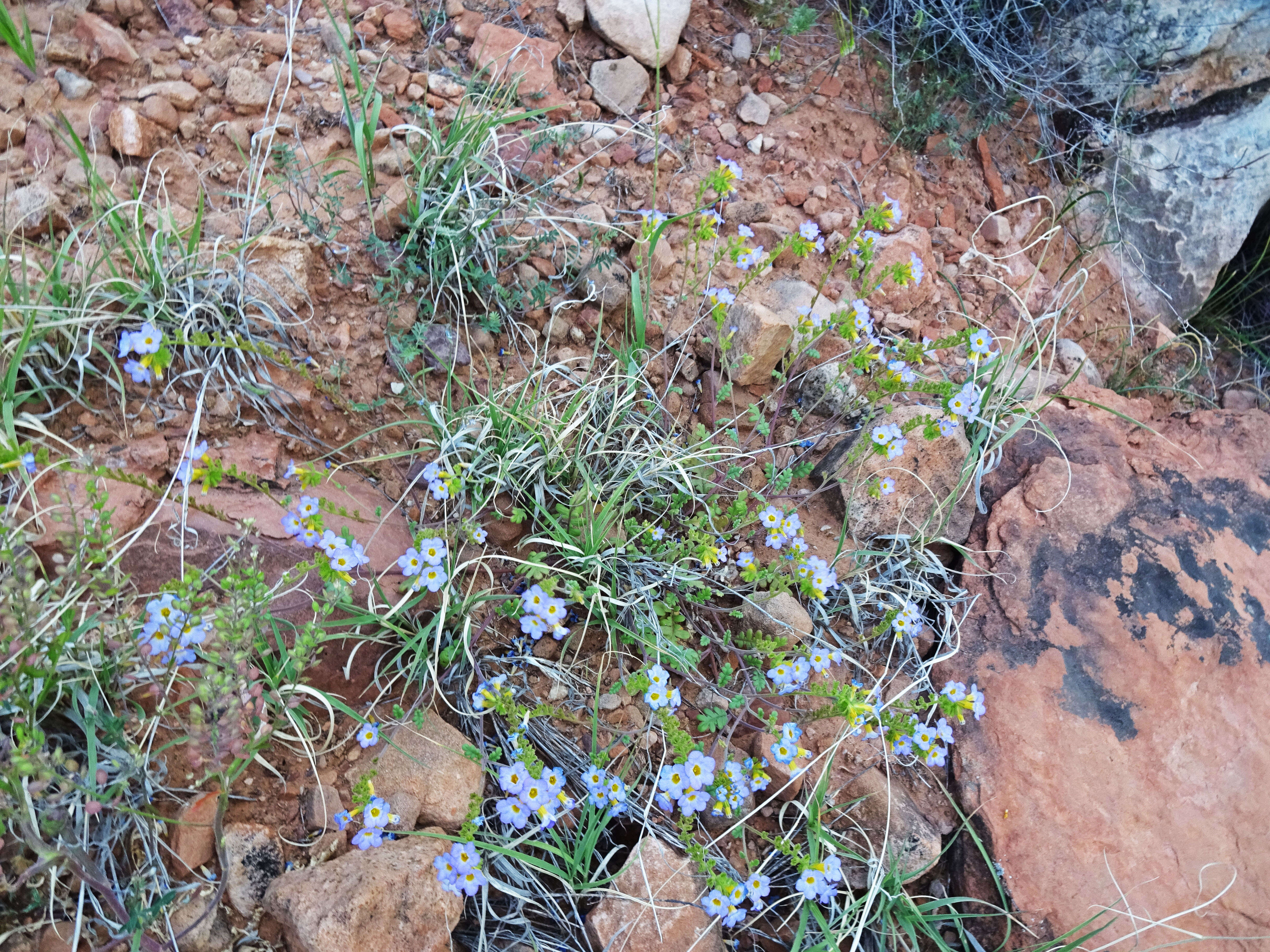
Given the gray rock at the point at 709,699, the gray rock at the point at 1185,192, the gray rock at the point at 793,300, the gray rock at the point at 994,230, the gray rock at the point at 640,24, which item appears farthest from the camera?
the gray rock at the point at 1185,192

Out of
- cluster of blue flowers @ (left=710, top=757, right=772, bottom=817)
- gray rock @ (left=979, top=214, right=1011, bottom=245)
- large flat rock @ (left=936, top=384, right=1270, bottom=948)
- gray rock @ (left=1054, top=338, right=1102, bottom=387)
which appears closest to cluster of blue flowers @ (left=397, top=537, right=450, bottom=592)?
cluster of blue flowers @ (left=710, top=757, right=772, bottom=817)

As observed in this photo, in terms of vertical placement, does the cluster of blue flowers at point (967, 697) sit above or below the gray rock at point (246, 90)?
below

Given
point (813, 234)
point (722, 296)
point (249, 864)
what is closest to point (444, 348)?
point (722, 296)

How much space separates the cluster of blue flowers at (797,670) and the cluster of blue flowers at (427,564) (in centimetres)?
93

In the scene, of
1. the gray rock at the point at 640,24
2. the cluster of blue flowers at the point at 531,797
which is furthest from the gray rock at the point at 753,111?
the cluster of blue flowers at the point at 531,797

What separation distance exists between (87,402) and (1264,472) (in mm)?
3690

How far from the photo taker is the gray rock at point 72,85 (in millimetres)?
2691

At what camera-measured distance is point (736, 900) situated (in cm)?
204

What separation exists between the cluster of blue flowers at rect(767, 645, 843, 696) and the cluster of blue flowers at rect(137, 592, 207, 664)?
1.43 metres

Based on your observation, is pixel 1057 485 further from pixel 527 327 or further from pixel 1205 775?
pixel 527 327

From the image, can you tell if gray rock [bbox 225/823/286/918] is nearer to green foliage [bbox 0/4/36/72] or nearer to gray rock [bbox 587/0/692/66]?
green foliage [bbox 0/4/36/72]

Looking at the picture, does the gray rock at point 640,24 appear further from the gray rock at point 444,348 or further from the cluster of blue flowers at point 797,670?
the cluster of blue flowers at point 797,670

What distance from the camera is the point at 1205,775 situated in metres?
2.46

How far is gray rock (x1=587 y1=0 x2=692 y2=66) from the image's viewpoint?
329 centimetres
